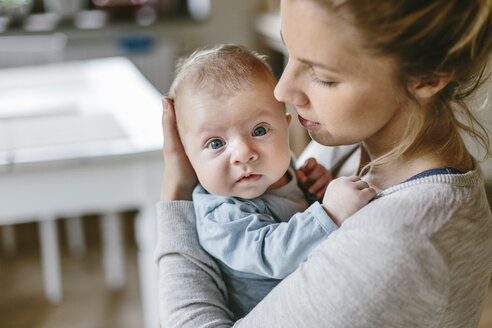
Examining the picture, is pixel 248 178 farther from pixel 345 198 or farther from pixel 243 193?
pixel 345 198

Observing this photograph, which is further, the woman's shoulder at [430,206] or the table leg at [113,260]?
the table leg at [113,260]

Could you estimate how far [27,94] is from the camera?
2.19 metres

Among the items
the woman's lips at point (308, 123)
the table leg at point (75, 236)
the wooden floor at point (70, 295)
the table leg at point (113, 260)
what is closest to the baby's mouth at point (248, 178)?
the woman's lips at point (308, 123)

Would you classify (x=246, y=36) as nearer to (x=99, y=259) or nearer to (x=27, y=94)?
(x=99, y=259)

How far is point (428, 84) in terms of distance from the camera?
0.77 m

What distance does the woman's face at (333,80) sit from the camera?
715 millimetres

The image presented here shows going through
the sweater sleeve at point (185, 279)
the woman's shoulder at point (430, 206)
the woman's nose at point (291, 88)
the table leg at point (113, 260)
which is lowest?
the table leg at point (113, 260)

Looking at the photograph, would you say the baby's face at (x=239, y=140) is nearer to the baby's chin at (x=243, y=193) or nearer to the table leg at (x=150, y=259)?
the baby's chin at (x=243, y=193)

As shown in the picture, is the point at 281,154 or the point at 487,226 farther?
the point at 281,154

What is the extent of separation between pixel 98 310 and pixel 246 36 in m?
2.15

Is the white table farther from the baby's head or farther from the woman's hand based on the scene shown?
the baby's head

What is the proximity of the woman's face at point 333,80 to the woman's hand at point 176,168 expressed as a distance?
0.26 m

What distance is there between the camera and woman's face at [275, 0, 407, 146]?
0.71 metres

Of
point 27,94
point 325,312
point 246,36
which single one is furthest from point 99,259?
point 325,312
